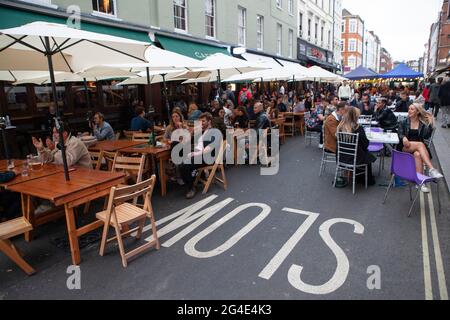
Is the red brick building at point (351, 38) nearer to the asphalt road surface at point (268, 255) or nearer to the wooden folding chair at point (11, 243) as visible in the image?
the asphalt road surface at point (268, 255)

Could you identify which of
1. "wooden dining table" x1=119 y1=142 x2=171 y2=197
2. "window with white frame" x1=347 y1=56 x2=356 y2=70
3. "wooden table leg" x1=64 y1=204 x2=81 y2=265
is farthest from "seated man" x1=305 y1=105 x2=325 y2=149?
"window with white frame" x1=347 y1=56 x2=356 y2=70

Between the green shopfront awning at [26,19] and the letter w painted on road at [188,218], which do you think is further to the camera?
the green shopfront awning at [26,19]

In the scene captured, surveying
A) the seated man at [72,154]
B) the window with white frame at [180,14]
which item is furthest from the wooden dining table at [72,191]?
the window with white frame at [180,14]

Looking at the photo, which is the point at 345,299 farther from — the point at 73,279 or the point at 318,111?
the point at 318,111

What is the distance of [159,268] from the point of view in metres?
3.63

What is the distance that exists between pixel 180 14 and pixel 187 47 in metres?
1.76

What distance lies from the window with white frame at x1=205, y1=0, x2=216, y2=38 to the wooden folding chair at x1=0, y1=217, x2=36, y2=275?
13901mm

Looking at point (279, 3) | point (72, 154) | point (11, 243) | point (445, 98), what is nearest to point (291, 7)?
point (279, 3)

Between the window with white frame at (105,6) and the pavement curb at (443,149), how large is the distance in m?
10.7

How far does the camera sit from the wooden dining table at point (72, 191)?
11.9ft

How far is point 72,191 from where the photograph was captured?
12.0 ft

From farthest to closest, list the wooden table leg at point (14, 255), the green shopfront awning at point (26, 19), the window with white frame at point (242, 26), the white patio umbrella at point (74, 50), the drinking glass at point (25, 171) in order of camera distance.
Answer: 1. the window with white frame at point (242, 26)
2. the green shopfront awning at point (26, 19)
3. the drinking glass at point (25, 171)
4. the white patio umbrella at point (74, 50)
5. the wooden table leg at point (14, 255)

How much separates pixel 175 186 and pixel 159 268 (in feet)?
10.4
